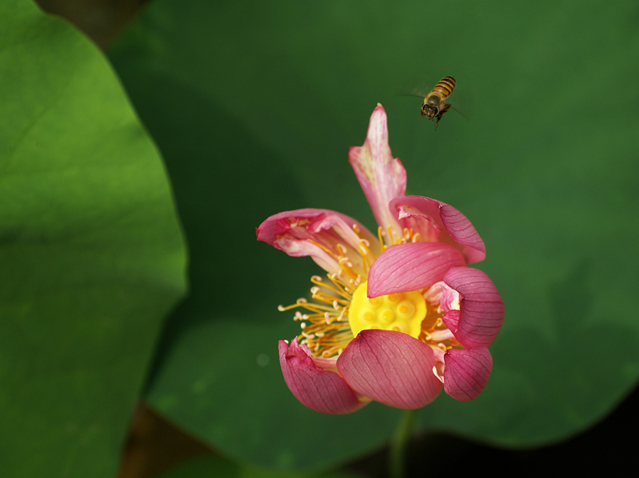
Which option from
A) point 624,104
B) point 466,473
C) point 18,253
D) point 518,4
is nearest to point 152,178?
point 18,253

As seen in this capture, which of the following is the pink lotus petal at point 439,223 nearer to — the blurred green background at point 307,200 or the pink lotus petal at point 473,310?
the pink lotus petal at point 473,310

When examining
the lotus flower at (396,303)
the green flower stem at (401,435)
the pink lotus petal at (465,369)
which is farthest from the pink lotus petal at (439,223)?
the green flower stem at (401,435)

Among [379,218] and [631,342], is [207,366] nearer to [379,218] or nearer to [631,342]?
[379,218]

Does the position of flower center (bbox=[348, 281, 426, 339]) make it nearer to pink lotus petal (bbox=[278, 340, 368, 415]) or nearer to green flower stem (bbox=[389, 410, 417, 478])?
pink lotus petal (bbox=[278, 340, 368, 415])

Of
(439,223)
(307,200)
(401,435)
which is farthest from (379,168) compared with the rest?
(401,435)

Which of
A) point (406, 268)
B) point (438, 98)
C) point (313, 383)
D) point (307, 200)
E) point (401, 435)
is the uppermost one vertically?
point (438, 98)

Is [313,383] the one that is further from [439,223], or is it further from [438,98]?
[438,98]
